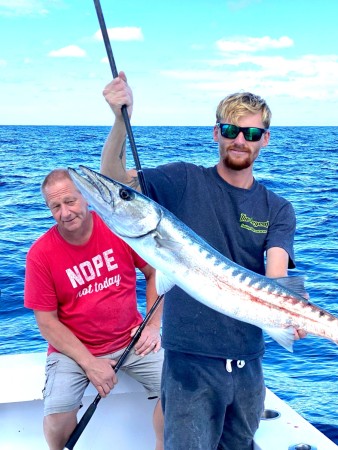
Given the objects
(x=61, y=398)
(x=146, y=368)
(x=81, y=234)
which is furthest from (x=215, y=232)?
(x=61, y=398)

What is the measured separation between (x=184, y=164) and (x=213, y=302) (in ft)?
2.47

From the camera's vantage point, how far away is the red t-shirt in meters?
3.82

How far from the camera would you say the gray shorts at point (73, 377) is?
147 inches

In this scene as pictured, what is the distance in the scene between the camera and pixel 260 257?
331cm

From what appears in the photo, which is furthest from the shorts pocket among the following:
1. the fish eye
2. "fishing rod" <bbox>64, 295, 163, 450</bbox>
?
the fish eye

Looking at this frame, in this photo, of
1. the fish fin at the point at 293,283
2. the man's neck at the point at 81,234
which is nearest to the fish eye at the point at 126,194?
the fish fin at the point at 293,283

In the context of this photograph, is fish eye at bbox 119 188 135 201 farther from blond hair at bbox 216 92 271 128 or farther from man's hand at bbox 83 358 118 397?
man's hand at bbox 83 358 118 397

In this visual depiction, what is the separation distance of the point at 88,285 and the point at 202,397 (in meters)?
1.09

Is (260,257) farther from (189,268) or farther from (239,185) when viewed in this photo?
(189,268)

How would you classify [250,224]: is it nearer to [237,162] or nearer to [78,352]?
[237,162]

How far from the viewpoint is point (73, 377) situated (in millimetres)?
3812

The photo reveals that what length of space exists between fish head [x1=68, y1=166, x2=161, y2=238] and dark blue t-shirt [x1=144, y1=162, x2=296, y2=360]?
0.39 meters

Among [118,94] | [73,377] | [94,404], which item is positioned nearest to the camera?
[118,94]

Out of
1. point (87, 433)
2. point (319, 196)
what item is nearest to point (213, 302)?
point (87, 433)
